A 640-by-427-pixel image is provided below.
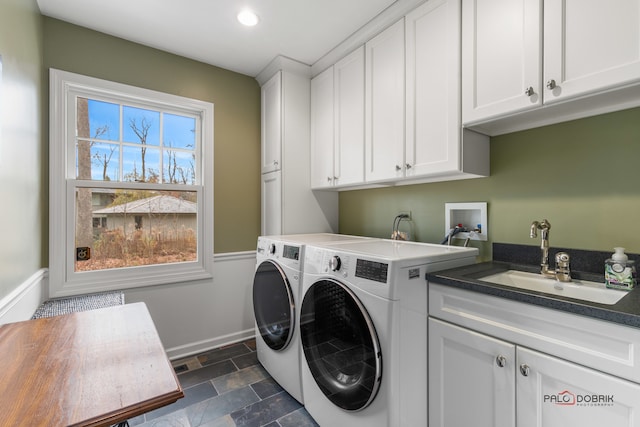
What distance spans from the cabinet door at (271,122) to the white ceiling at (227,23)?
26cm

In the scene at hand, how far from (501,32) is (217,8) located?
63.8 inches

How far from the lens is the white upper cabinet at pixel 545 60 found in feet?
3.53

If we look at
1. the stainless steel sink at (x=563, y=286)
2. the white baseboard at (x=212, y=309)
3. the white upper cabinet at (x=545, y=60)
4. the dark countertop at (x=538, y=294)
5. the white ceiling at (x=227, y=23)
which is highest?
the white ceiling at (x=227, y=23)

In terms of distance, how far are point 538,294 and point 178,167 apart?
2566 millimetres

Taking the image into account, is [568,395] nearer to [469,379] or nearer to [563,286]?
[469,379]

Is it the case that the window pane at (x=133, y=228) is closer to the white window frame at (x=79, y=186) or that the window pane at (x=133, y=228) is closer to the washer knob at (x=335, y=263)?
the white window frame at (x=79, y=186)

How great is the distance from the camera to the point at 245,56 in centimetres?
247

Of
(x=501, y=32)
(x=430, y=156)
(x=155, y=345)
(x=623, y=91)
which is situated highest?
(x=501, y=32)

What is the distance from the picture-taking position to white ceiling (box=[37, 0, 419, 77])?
72.7 inches

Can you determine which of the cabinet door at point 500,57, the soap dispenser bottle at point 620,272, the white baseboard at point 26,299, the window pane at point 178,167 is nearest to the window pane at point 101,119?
the window pane at point 178,167

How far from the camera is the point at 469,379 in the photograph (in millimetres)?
1216

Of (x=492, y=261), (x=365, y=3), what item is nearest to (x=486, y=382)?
(x=492, y=261)

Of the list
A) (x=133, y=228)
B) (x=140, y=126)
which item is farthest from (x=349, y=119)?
(x=133, y=228)

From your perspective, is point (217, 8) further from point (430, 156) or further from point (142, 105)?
point (430, 156)
